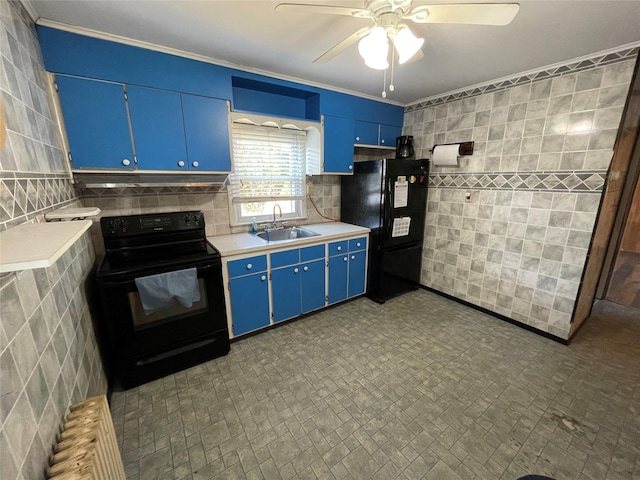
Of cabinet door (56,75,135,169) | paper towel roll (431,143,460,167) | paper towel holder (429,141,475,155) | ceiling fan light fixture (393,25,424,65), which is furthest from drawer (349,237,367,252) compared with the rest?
cabinet door (56,75,135,169)

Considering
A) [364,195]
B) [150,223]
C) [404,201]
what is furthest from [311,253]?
[150,223]

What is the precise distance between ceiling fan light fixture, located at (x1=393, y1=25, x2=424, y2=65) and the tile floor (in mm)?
2067

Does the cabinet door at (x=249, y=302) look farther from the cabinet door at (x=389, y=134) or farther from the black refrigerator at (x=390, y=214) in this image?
the cabinet door at (x=389, y=134)

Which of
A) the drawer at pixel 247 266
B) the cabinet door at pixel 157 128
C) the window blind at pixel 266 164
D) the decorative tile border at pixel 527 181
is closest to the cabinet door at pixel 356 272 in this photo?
the window blind at pixel 266 164

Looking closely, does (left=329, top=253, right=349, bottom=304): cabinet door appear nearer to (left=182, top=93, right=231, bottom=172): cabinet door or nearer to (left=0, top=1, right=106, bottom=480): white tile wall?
(left=182, top=93, right=231, bottom=172): cabinet door

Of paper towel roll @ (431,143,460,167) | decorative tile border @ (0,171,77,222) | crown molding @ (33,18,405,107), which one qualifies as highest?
crown molding @ (33,18,405,107)

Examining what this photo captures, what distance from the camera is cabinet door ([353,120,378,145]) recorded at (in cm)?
300

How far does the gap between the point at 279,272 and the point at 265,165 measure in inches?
45.9

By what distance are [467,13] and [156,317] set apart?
97.8 inches

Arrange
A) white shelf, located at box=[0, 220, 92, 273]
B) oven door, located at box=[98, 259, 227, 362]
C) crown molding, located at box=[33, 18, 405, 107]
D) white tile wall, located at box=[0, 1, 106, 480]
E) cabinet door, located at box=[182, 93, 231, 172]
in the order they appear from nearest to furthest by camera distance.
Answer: white shelf, located at box=[0, 220, 92, 273] → white tile wall, located at box=[0, 1, 106, 480] → crown molding, located at box=[33, 18, 405, 107] → oven door, located at box=[98, 259, 227, 362] → cabinet door, located at box=[182, 93, 231, 172]

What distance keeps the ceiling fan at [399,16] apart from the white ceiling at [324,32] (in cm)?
32

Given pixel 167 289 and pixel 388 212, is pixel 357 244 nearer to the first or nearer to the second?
pixel 388 212

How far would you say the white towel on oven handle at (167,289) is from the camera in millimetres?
1755

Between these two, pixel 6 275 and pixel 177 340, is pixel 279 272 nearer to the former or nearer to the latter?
pixel 177 340
